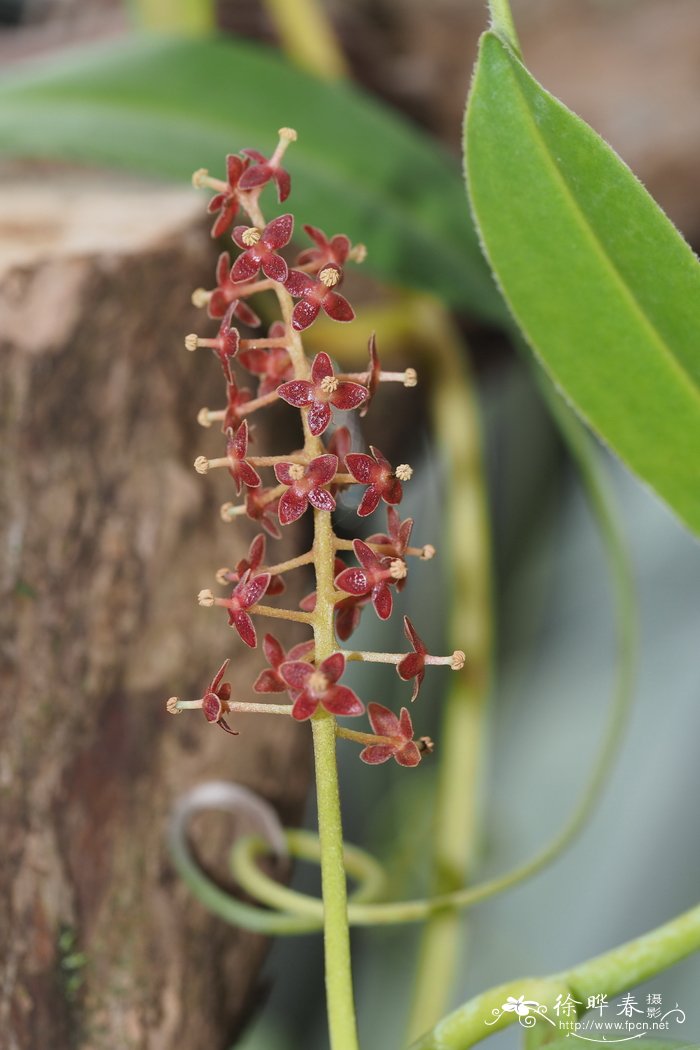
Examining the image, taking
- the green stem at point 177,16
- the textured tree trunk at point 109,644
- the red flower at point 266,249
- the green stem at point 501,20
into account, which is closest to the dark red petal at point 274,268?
the red flower at point 266,249

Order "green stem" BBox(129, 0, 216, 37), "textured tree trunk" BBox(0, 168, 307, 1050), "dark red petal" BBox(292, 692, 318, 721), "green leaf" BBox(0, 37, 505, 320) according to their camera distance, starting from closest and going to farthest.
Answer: "dark red petal" BBox(292, 692, 318, 721) < "textured tree trunk" BBox(0, 168, 307, 1050) < "green leaf" BBox(0, 37, 505, 320) < "green stem" BBox(129, 0, 216, 37)

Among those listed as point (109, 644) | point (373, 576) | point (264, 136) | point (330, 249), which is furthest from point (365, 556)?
point (264, 136)

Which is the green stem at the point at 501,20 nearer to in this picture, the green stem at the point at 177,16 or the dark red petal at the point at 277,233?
the dark red petal at the point at 277,233

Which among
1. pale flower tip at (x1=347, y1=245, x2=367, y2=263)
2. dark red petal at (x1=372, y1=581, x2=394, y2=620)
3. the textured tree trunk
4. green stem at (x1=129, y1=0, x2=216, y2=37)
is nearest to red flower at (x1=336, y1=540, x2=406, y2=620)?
dark red petal at (x1=372, y1=581, x2=394, y2=620)

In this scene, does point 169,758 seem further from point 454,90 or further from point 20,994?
point 454,90

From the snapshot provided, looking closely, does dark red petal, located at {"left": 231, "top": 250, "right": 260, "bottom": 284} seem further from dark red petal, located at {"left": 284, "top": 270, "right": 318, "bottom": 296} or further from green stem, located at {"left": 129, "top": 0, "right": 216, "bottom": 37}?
green stem, located at {"left": 129, "top": 0, "right": 216, "bottom": 37}

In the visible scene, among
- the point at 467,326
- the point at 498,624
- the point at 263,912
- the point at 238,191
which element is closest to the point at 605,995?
the point at 263,912
